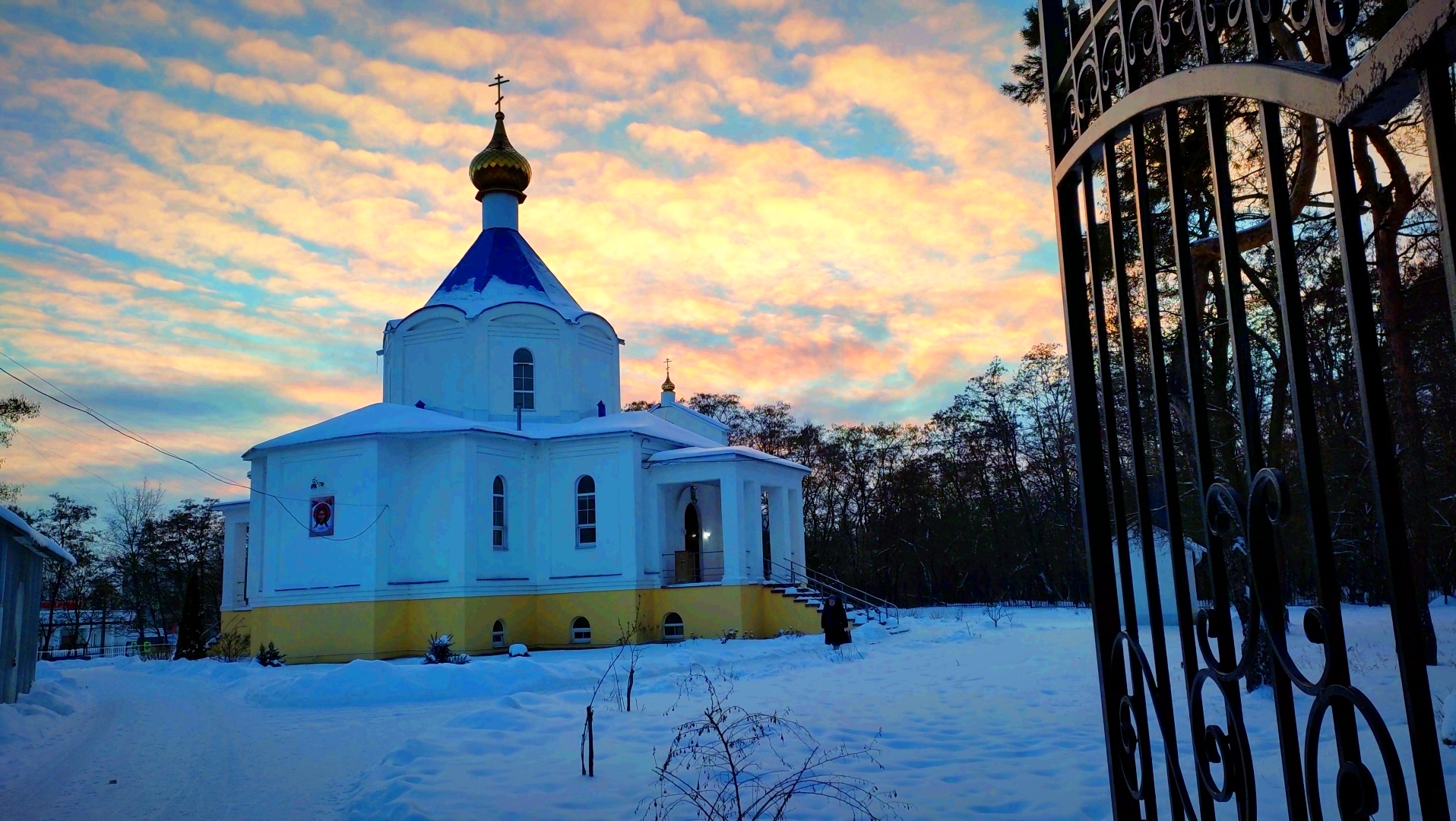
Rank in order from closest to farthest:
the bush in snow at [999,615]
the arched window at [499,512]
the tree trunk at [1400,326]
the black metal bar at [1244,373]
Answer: the black metal bar at [1244,373], the tree trunk at [1400,326], the arched window at [499,512], the bush in snow at [999,615]

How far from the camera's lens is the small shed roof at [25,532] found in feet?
40.2

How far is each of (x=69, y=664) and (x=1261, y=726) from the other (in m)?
33.6

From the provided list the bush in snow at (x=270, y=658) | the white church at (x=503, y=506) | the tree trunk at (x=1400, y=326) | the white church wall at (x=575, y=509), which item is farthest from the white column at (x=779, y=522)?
the tree trunk at (x=1400, y=326)

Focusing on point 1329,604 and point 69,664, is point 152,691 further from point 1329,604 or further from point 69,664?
point 1329,604

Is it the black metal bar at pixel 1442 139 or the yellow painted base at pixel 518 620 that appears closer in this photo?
the black metal bar at pixel 1442 139

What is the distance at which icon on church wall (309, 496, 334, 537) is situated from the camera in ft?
75.8

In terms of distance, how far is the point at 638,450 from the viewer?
2506cm

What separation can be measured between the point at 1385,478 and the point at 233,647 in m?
29.1

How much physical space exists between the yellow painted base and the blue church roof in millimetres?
7832

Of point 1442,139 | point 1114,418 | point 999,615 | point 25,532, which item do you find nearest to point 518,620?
point 25,532

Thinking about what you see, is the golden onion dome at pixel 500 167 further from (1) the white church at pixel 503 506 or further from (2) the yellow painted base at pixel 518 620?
(2) the yellow painted base at pixel 518 620

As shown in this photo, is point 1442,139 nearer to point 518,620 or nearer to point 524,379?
point 518,620

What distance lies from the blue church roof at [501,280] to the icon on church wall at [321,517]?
6129 millimetres

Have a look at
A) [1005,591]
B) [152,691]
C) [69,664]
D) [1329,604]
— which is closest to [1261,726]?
[1329,604]
